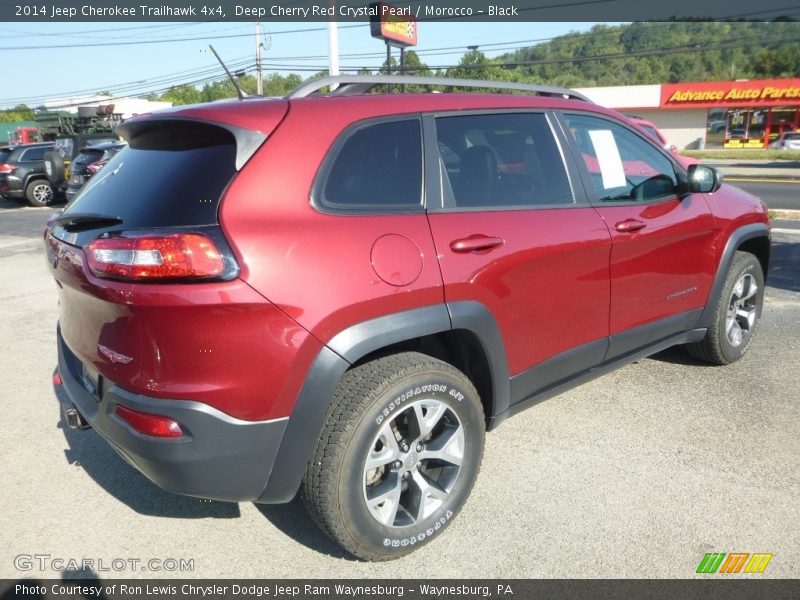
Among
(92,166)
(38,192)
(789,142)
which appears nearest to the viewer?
(92,166)

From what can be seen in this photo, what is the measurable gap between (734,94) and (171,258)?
164ft

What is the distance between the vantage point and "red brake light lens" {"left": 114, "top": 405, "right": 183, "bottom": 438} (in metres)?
2.19

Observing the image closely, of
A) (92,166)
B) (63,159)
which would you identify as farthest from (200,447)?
(63,159)

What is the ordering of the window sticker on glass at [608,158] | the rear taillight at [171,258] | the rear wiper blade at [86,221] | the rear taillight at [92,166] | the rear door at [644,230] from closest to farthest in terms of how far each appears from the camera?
the rear taillight at [171,258]
the rear wiper blade at [86,221]
the rear door at [644,230]
the window sticker on glass at [608,158]
the rear taillight at [92,166]

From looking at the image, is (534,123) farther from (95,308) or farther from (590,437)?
(95,308)

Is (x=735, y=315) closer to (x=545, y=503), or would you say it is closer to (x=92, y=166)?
(x=545, y=503)

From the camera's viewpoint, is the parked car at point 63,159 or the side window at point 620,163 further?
the parked car at point 63,159

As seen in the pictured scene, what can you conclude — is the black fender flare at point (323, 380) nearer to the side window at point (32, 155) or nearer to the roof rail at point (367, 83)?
the roof rail at point (367, 83)

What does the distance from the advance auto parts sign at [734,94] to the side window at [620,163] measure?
4628 centimetres

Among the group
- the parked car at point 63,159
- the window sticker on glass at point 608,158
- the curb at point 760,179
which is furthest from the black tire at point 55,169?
the curb at point 760,179

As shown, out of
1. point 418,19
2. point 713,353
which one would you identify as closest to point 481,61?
point 418,19

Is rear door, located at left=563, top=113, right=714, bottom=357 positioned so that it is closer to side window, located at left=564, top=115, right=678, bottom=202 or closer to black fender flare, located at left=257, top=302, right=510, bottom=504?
side window, located at left=564, top=115, right=678, bottom=202

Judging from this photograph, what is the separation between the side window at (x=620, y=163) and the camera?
3.45 m

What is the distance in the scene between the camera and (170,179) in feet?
7.75
